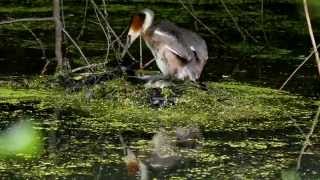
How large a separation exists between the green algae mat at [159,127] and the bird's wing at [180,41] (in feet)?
0.63

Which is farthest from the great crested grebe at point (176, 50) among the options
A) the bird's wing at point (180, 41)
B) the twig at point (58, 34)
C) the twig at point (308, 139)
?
the twig at point (308, 139)

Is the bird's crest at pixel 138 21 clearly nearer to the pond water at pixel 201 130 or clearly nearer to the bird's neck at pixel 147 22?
the bird's neck at pixel 147 22

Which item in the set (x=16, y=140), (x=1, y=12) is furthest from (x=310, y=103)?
(x=1, y=12)

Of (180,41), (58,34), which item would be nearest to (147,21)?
(180,41)

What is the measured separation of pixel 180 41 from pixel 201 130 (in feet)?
3.18

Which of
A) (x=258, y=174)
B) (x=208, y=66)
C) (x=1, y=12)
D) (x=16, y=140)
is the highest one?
(x=1, y=12)

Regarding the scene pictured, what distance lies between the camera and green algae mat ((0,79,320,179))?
121 inches

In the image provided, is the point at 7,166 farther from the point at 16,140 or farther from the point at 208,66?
the point at 208,66

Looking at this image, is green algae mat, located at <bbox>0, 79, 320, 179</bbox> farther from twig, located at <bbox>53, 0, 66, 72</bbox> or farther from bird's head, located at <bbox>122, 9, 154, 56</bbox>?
bird's head, located at <bbox>122, 9, 154, 56</bbox>

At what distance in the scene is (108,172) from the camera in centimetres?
302

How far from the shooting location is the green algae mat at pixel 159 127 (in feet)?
10.1

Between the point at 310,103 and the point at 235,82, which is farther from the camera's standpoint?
the point at 235,82

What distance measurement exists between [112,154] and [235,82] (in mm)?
1597

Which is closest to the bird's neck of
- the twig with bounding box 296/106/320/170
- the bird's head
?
the bird's head
